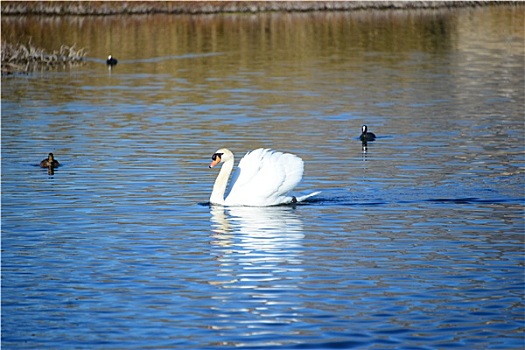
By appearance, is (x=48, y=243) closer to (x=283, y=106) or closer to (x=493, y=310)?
(x=493, y=310)

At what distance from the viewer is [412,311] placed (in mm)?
13266

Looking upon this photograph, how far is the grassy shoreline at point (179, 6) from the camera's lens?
267 ft

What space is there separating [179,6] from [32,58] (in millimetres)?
31465

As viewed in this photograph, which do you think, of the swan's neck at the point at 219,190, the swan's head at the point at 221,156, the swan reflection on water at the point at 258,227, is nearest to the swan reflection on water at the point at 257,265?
the swan reflection on water at the point at 258,227

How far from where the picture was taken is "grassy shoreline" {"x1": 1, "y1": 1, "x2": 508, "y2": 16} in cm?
8131

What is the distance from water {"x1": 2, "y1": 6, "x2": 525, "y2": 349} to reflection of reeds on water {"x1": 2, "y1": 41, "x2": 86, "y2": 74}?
4.29 meters

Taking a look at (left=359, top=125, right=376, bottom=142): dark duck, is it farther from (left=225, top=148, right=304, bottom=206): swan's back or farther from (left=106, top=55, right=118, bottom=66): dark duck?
(left=106, top=55, right=118, bottom=66): dark duck

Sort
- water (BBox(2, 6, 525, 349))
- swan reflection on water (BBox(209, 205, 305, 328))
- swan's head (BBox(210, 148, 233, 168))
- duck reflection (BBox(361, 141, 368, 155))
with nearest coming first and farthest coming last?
water (BBox(2, 6, 525, 349)) < swan reflection on water (BBox(209, 205, 305, 328)) < swan's head (BBox(210, 148, 233, 168)) < duck reflection (BBox(361, 141, 368, 155))

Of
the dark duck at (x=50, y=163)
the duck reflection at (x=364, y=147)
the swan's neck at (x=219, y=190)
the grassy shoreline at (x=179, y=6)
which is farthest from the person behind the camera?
the grassy shoreline at (x=179, y=6)

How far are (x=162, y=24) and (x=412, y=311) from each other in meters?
65.8

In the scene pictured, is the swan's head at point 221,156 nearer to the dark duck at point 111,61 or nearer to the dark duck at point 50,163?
the dark duck at point 50,163

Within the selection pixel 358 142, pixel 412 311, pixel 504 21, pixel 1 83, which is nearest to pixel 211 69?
pixel 1 83

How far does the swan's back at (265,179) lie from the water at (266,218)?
30cm

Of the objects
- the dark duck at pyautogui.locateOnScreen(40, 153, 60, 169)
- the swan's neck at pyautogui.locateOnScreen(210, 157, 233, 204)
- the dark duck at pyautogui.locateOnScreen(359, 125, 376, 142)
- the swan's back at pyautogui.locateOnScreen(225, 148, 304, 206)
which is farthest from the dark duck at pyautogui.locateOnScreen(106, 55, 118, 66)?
the swan's back at pyautogui.locateOnScreen(225, 148, 304, 206)
